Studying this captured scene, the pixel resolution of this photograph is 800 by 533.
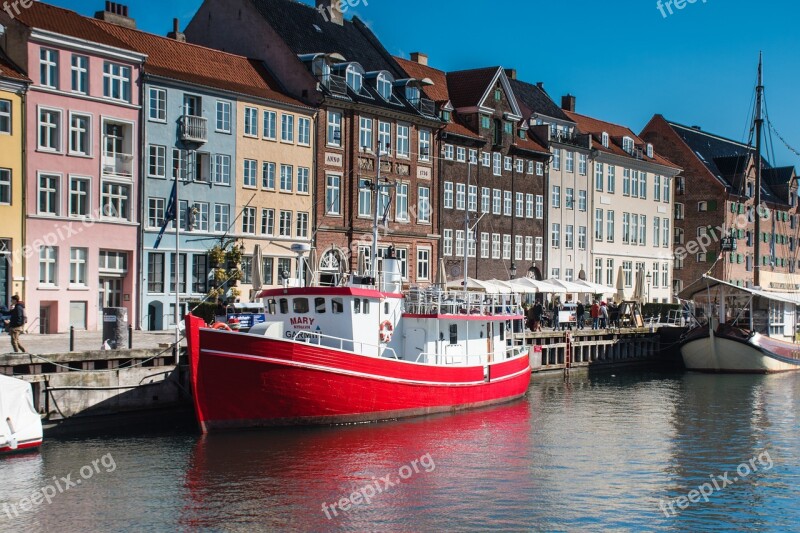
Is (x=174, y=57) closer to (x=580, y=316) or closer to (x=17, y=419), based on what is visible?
(x=580, y=316)

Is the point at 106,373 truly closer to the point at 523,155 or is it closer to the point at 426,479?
the point at 426,479

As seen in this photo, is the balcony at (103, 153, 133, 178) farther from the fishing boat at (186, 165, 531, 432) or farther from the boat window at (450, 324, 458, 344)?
the boat window at (450, 324, 458, 344)

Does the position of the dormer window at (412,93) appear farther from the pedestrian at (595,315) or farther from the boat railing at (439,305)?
the boat railing at (439,305)

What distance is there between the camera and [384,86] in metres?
59.3

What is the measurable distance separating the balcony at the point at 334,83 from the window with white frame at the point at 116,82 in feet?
36.1

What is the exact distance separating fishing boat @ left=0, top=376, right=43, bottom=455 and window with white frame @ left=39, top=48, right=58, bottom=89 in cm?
1960

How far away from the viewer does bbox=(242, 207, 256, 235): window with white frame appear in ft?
169

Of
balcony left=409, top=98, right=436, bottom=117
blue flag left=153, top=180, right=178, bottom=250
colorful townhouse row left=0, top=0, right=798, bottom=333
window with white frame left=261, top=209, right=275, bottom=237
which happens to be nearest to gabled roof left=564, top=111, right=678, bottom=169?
colorful townhouse row left=0, top=0, right=798, bottom=333

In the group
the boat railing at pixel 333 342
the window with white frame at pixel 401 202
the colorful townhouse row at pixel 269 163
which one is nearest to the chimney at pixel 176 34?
the colorful townhouse row at pixel 269 163

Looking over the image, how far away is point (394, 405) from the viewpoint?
33.4m

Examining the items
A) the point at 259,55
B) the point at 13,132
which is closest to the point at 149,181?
the point at 13,132

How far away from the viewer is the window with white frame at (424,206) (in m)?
61.0

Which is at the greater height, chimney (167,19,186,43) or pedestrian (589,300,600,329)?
chimney (167,19,186,43)

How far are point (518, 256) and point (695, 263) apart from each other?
975 inches
